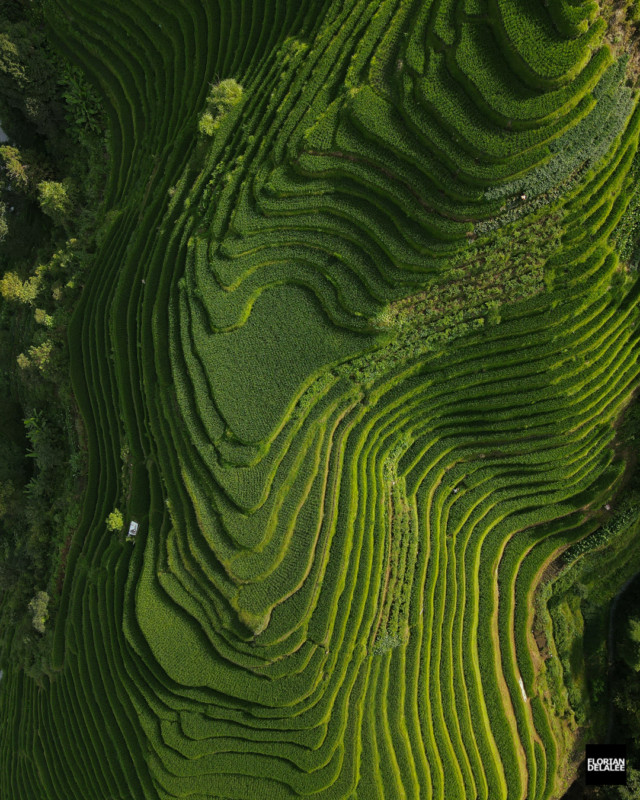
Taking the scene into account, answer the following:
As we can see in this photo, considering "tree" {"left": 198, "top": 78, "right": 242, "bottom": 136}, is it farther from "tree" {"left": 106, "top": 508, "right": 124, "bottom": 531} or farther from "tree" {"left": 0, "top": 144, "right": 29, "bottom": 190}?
"tree" {"left": 106, "top": 508, "right": 124, "bottom": 531}

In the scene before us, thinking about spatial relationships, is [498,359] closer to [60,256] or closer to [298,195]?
[298,195]

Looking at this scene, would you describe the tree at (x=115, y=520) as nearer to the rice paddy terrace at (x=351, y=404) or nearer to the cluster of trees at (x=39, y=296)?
the rice paddy terrace at (x=351, y=404)

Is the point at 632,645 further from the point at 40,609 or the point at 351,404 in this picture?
the point at 40,609

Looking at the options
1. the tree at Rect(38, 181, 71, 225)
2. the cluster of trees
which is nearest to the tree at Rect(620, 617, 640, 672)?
the cluster of trees

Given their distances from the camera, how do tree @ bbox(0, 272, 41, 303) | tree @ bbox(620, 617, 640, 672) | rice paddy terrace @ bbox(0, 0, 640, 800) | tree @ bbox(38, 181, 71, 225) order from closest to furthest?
1. rice paddy terrace @ bbox(0, 0, 640, 800)
2. tree @ bbox(620, 617, 640, 672)
3. tree @ bbox(38, 181, 71, 225)
4. tree @ bbox(0, 272, 41, 303)

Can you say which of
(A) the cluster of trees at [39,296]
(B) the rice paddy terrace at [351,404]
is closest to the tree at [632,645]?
(B) the rice paddy terrace at [351,404]

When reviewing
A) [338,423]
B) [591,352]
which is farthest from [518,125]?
[338,423]
